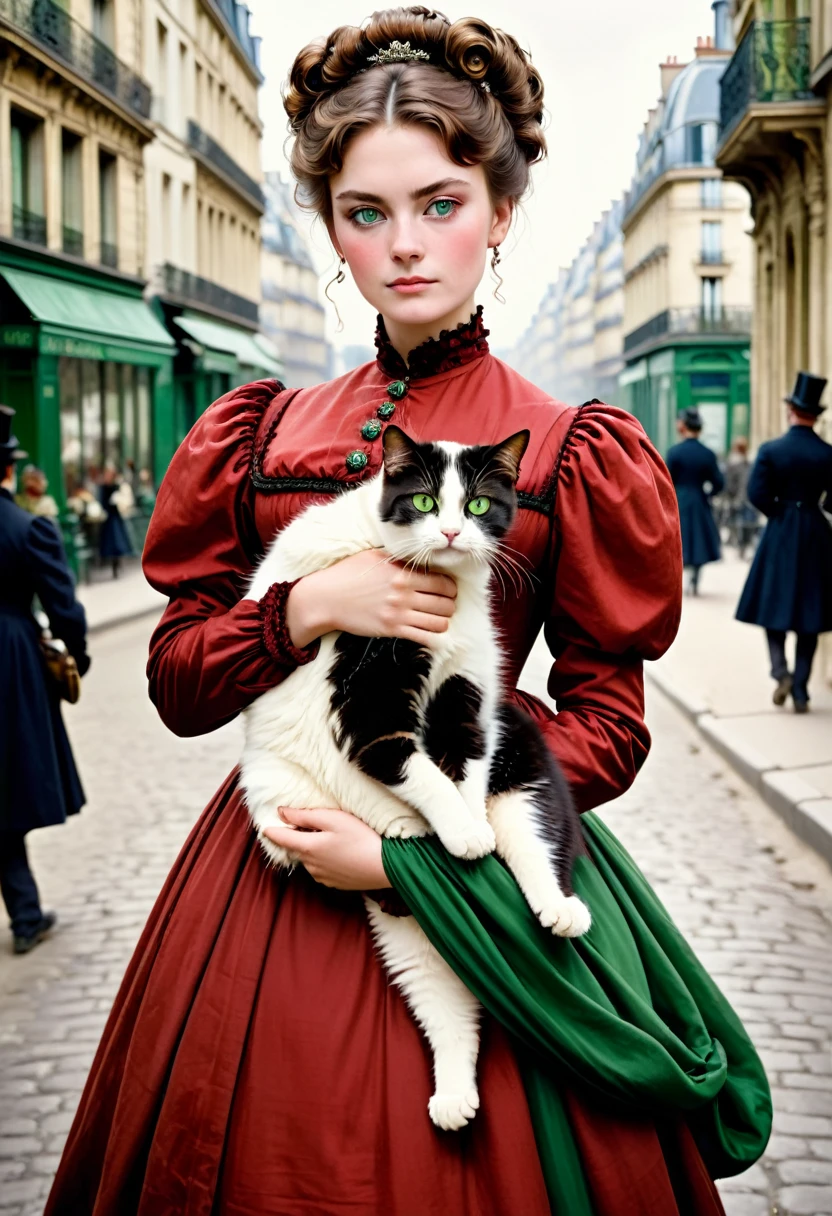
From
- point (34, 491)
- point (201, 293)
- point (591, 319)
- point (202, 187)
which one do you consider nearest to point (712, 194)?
point (591, 319)

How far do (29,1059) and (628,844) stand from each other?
3.26 m

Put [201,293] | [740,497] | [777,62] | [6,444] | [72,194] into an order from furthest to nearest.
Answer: [201,293], [72,194], [740,497], [777,62], [6,444]

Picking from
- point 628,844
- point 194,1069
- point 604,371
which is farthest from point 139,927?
point 604,371

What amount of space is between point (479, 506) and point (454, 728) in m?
0.33

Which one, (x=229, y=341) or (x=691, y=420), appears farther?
(x=229, y=341)

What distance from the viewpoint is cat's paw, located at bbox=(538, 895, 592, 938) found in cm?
179

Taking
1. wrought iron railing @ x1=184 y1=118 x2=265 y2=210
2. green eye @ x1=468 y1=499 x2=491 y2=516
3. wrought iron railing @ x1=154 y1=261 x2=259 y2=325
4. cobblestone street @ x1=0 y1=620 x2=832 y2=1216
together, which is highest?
wrought iron railing @ x1=184 y1=118 x2=265 y2=210

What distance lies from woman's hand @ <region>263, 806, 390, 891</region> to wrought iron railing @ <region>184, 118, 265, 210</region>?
30.8 metres

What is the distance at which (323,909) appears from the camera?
1.96m

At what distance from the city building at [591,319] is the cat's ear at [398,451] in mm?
45456

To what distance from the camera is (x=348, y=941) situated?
1925 millimetres

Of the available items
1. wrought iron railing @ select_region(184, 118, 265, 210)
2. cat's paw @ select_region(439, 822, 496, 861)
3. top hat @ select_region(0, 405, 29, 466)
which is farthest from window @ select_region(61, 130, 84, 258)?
cat's paw @ select_region(439, 822, 496, 861)

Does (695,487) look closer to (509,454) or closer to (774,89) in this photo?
(774,89)

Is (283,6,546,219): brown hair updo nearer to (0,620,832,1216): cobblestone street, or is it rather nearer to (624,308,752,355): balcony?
(0,620,832,1216): cobblestone street
